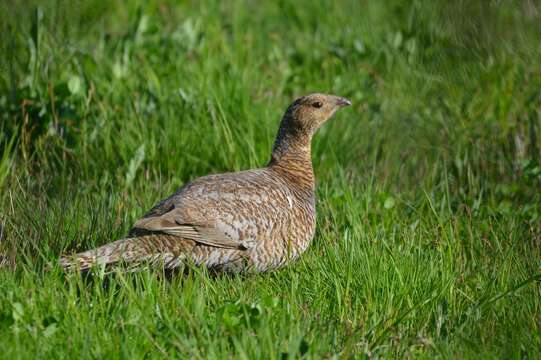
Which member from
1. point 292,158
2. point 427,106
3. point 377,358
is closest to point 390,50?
point 427,106

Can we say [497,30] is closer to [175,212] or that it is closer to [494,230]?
[494,230]

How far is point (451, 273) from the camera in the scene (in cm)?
435

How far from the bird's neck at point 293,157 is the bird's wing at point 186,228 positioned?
2.97ft

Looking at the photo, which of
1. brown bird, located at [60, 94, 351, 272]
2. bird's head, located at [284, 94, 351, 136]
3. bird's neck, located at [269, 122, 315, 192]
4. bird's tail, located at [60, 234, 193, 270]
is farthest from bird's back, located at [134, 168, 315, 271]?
bird's head, located at [284, 94, 351, 136]

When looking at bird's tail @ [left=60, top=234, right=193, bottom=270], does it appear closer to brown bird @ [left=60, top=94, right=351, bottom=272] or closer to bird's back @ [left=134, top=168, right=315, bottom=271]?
brown bird @ [left=60, top=94, right=351, bottom=272]

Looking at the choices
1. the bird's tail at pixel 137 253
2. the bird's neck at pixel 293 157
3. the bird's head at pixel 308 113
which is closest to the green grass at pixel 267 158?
the bird's tail at pixel 137 253

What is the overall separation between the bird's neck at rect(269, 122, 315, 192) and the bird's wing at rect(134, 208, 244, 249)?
906mm

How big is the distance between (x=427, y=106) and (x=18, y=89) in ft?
10.6

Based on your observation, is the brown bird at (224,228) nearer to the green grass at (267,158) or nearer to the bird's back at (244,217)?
the bird's back at (244,217)

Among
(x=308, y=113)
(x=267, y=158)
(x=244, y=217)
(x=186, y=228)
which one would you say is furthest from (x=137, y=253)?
(x=267, y=158)

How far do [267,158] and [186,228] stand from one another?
5.81 ft

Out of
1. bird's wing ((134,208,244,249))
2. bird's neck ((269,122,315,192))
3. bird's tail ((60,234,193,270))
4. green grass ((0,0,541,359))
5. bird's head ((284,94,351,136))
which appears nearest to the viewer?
green grass ((0,0,541,359))

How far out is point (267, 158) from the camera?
615cm

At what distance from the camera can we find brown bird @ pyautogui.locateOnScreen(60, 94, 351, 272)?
4.39 metres
